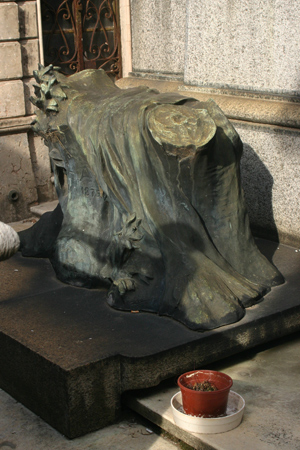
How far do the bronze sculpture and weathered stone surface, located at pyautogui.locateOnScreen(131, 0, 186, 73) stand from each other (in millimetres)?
2390

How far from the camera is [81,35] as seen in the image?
27.1 feet

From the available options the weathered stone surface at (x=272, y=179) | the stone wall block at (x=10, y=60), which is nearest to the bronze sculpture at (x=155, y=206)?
the weathered stone surface at (x=272, y=179)

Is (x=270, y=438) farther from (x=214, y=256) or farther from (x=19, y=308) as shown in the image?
(x=19, y=308)

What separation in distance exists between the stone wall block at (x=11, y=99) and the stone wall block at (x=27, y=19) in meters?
0.53

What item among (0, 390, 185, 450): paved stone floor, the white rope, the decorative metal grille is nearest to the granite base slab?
(0, 390, 185, 450): paved stone floor

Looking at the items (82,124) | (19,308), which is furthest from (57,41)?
(19,308)

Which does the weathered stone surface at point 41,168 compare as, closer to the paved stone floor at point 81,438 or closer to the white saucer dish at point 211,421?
the paved stone floor at point 81,438

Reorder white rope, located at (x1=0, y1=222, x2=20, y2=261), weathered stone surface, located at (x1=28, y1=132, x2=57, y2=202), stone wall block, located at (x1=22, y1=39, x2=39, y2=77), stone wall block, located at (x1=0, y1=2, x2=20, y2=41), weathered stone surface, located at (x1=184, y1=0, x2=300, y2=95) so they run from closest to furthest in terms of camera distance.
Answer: white rope, located at (x1=0, y1=222, x2=20, y2=261), weathered stone surface, located at (x1=184, y1=0, x2=300, y2=95), stone wall block, located at (x1=0, y1=2, x2=20, y2=41), stone wall block, located at (x1=22, y1=39, x2=39, y2=77), weathered stone surface, located at (x1=28, y1=132, x2=57, y2=202)

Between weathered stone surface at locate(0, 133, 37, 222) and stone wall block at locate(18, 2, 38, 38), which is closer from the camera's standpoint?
stone wall block at locate(18, 2, 38, 38)

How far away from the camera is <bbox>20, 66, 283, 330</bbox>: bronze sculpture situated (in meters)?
4.47

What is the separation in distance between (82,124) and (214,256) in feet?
4.50

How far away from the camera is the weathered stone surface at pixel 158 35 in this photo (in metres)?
7.44

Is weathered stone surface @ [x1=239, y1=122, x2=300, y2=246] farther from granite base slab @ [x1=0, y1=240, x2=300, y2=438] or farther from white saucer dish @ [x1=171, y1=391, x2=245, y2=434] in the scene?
white saucer dish @ [x1=171, y1=391, x2=245, y2=434]

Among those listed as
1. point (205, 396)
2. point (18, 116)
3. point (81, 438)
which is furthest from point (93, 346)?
point (18, 116)
